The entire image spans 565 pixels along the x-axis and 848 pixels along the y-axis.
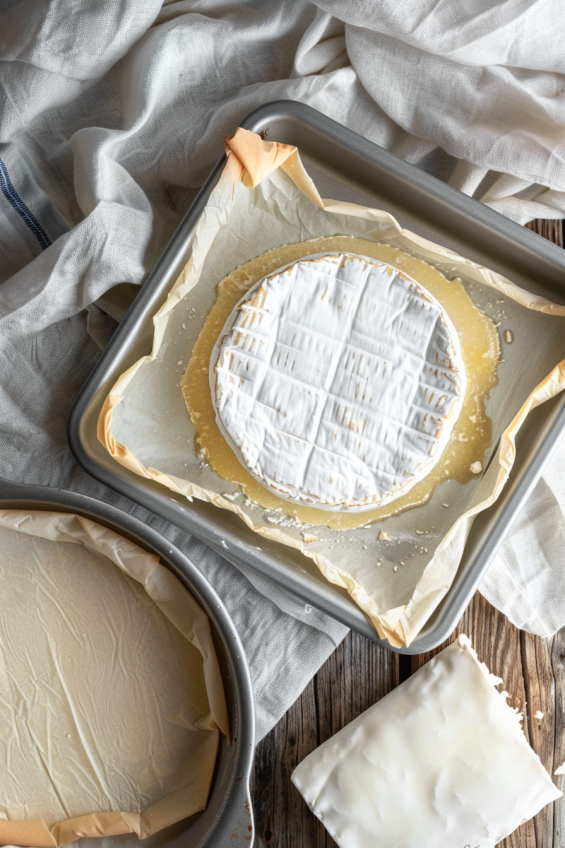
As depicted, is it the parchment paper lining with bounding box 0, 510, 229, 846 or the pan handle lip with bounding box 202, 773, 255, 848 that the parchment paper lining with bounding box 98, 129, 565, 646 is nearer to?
the parchment paper lining with bounding box 0, 510, 229, 846

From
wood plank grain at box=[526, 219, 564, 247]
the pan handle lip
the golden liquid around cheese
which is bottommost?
the pan handle lip

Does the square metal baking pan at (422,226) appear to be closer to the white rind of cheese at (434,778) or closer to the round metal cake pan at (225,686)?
the round metal cake pan at (225,686)

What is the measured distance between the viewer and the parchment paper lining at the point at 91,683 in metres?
0.99

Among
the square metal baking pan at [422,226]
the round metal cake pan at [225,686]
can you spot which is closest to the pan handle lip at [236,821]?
the round metal cake pan at [225,686]

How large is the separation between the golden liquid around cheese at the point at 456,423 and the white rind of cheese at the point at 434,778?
0.31 m

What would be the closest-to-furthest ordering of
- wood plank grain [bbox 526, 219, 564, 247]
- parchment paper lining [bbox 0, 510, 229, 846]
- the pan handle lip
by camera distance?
the pan handle lip
parchment paper lining [bbox 0, 510, 229, 846]
wood plank grain [bbox 526, 219, 564, 247]

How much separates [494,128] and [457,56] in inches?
4.6

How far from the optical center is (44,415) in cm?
105

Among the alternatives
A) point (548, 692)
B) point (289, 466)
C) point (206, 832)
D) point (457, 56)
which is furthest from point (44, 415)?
point (548, 692)

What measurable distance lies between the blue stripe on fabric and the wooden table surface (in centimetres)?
80

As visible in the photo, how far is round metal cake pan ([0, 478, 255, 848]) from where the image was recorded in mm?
888

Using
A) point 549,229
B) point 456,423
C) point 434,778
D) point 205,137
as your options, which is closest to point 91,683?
point 434,778

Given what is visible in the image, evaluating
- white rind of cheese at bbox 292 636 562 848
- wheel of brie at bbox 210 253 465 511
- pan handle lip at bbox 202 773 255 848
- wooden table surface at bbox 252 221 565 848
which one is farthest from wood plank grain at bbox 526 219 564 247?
pan handle lip at bbox 202 773 255 848

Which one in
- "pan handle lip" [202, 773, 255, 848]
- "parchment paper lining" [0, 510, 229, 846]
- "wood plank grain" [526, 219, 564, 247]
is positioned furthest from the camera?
"wood plank grain" [526, 219, 564, 247]
